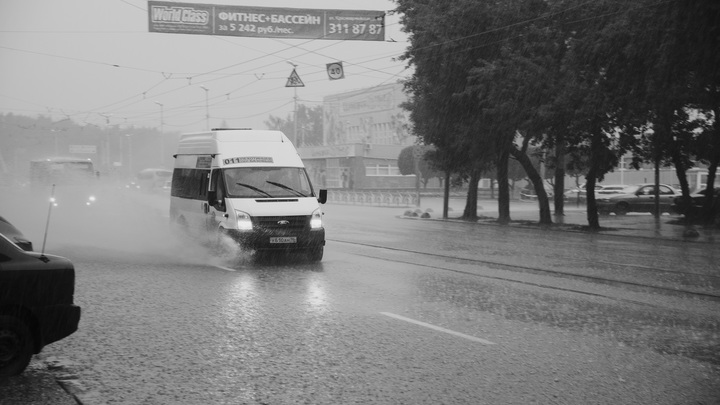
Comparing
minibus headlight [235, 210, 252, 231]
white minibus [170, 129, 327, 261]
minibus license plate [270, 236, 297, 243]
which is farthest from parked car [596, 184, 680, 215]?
minibus headlight [235, 210, 252, 231]

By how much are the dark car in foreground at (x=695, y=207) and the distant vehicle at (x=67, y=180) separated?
83.1 ft

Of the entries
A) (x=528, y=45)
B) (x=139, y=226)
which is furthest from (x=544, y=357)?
(x=528, y=45)

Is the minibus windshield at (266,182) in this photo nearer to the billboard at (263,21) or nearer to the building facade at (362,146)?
the billboard at (263,21)

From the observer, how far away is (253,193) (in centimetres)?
1529

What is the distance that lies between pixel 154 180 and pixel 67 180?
33.4 meters

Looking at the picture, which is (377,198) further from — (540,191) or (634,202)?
(540,191)

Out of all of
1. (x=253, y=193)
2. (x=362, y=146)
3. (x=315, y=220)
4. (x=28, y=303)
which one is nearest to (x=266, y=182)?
(x=253, y=193)

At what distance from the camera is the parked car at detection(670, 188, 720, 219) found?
1299 inches

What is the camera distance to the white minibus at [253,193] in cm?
1452

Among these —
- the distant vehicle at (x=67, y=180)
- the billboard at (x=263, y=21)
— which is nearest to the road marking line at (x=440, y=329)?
the billboard at (x=263, y=21)

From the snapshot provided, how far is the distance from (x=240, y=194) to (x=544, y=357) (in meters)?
9.31

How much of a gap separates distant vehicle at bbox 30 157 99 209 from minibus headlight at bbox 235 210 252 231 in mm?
21367

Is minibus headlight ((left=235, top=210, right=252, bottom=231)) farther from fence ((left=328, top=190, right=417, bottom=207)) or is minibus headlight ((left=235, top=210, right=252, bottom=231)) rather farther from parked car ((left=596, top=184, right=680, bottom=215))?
fence ((left=328, top=190, right=417, bottom=207))

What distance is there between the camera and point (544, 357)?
6938 mm
